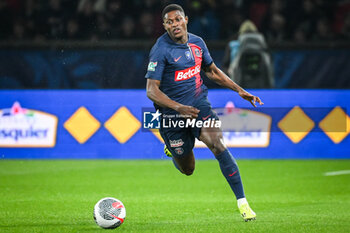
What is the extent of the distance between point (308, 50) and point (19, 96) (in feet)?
21.1

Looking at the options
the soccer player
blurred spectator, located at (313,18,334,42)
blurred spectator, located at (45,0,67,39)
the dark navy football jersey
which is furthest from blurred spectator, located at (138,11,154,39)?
the dark navy football jersey

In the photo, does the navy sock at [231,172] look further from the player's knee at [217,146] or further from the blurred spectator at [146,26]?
the blurred spectator at [146,26]

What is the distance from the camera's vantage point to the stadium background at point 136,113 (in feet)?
27.5

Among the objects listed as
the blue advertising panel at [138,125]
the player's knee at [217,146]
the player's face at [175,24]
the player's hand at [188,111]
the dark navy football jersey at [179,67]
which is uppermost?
the player's face at [175,24]

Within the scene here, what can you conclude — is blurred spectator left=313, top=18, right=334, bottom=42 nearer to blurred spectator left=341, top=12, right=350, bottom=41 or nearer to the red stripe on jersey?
blurred spectator left=341, top=12, right=350, bottom=41

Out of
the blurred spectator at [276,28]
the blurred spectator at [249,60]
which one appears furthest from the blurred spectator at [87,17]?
the blurred spectator at [276,28]

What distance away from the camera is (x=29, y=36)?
1630 cm

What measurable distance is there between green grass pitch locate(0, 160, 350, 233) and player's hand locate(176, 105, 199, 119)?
1099 millimetres

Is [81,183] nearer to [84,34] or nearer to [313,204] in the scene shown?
[313,204]

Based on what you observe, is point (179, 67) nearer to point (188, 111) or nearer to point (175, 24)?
point (175, 24)

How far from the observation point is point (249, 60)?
47.6 ft

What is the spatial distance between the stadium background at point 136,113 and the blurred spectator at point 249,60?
0.48 meters

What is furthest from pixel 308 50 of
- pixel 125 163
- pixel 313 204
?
pixel 313 204

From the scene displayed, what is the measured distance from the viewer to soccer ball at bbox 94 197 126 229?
255 inches
